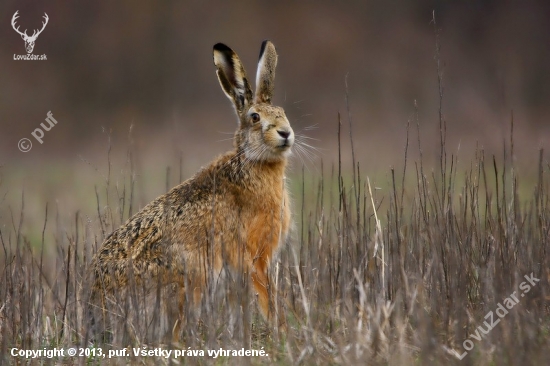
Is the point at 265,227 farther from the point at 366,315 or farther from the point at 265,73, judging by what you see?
the point at 366,315

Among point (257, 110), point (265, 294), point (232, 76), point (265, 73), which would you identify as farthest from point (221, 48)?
point (265, 294)

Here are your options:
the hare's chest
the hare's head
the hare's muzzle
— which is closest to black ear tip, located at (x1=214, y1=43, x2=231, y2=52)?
the hare's head

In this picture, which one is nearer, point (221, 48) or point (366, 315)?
point (366, 315)

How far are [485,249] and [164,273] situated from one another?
8.40 ft

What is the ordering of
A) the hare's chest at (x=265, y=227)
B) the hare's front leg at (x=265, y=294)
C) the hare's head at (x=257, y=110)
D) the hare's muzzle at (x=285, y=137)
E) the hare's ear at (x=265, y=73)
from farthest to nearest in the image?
the hare's ear at (x=265, y=73) < the hare's head at (x=257, y=110) < the hare's muzzle at (x=285, y=137) < the hare's chest at (x=265, y=227) < the hare's front leg at (x=265, y=294)

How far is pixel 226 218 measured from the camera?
7.32m

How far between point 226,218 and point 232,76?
1.38 metres

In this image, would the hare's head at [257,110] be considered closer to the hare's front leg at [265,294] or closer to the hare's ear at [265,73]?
the hare's ear at [265,73]

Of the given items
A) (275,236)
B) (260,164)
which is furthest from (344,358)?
(260,164)

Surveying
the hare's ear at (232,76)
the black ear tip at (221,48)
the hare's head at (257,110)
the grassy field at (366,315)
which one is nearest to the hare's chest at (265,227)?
the grassy field at (366,315)

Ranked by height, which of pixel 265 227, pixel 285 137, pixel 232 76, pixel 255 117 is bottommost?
pixel 265 227

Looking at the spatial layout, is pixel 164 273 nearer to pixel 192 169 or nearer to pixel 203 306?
pixel 203 306

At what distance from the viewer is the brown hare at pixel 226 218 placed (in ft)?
21.5

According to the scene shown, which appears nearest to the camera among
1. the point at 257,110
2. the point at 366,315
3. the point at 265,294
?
the point at 366,315
